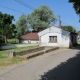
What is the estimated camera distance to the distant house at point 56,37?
35.3 metres

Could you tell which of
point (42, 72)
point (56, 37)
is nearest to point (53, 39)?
point (56, 37)

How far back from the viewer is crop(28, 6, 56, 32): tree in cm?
6508

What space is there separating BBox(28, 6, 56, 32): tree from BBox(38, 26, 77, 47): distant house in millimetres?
27944

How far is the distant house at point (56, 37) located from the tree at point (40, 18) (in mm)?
27944

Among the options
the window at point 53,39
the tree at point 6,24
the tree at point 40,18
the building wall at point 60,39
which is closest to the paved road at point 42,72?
the building wall at point 60,39

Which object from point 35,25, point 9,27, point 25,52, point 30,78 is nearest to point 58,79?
point 30,78

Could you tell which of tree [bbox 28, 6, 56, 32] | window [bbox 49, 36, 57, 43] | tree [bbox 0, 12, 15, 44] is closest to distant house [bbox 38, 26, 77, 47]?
window [bbox 49, 36, 57, 43]

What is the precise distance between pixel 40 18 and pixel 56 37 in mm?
31723

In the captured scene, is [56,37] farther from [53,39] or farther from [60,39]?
[60,39]

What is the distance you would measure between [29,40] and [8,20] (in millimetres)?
10847

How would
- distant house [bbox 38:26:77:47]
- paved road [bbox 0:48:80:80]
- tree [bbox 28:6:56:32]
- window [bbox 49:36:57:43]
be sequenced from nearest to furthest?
paved road [bbox 0:48:80:80] < distant house [bbox 38:26:77:47] < window [bbox 49:36:57:43] < tree [bbox 28:6:56:32]

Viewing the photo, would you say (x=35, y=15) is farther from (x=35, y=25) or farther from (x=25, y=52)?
(x=25, y=52)

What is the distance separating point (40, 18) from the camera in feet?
220

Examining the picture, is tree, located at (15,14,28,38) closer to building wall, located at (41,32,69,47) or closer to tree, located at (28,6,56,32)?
tree, located at (28,6,56,32)
